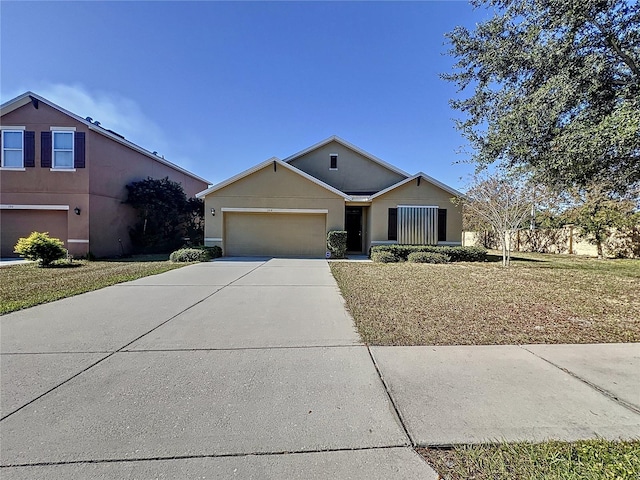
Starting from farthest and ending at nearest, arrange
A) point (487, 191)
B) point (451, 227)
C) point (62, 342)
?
point (487, 191), point (451, 227), point (62, 342)

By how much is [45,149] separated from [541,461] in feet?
66.2

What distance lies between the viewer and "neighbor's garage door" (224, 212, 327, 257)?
16.4 m

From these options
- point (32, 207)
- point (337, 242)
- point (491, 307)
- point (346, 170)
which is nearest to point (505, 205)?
point (337, 242)

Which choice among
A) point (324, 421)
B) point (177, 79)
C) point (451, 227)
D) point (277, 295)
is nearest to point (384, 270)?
point (277, 295)

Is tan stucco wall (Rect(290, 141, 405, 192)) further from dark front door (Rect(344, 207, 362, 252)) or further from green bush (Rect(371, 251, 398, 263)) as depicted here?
green bush (Rect(371, 251, 398, 263))

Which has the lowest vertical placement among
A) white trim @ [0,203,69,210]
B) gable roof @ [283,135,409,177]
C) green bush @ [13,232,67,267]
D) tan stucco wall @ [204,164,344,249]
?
green bush @ [13,232,67,267]

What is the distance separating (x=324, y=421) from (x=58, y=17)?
1382 centimetres

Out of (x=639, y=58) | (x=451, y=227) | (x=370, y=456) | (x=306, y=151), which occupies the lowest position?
(x=370, y=456)

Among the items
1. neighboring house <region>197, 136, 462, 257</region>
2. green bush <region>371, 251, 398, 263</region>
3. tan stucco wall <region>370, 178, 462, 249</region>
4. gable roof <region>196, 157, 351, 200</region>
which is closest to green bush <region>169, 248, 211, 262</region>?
neighboring house <region>197, 136, 462, 257</region>

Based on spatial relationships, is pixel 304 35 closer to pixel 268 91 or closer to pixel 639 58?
pixel 268 91

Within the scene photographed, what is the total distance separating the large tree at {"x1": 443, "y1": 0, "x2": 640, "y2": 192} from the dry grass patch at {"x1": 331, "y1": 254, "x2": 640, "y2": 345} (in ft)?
10.0

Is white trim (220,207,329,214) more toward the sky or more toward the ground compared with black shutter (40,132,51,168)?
more toward the ground

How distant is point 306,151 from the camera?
18625mm

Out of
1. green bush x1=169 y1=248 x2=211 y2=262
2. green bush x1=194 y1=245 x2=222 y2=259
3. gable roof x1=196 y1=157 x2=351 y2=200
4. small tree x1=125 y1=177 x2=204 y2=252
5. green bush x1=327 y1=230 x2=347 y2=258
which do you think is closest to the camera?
green bush x1=169 y1=248 x2=211 y2=262
